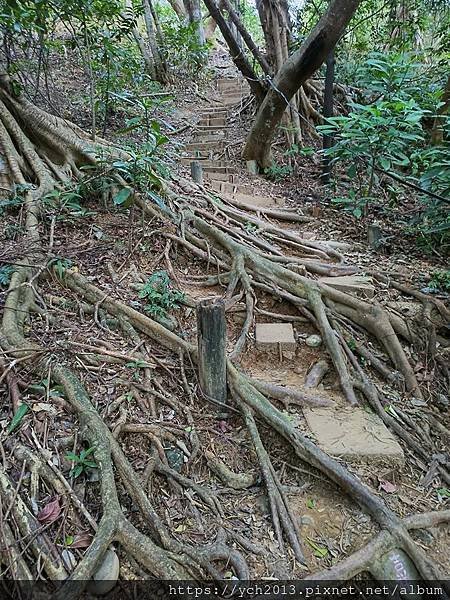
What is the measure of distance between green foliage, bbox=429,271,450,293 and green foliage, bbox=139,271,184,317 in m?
2.30

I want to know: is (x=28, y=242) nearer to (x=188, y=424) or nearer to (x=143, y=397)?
(x=143, y=397)

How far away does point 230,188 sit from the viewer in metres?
6.64

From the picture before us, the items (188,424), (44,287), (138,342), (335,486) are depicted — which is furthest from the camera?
(44,287)

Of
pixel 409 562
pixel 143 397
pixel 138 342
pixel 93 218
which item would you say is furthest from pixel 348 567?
pixel 93 218

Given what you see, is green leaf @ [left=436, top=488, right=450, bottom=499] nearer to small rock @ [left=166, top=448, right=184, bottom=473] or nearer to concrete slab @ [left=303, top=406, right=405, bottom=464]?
concrete slab @ [left=303, top=406, right=405, bottom=464]

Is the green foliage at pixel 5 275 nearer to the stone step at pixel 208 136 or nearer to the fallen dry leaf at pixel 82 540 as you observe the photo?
the fallen dry leaf at pixel 82 540

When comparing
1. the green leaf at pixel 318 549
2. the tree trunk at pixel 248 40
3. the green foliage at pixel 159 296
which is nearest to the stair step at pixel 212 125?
the tree trunk at pixel 248 40

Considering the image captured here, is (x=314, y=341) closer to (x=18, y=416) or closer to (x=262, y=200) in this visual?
(x=18, y=416)

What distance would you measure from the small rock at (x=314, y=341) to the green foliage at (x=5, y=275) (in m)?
2.30

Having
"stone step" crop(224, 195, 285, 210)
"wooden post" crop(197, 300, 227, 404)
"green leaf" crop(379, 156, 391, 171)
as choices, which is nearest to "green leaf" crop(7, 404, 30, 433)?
"wooden post" crop(197, 300, 227, 404)

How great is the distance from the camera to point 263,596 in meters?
1.86

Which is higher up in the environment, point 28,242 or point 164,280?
point 28,242

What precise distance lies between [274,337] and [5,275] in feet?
6.77

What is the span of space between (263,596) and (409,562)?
0.73 metres
